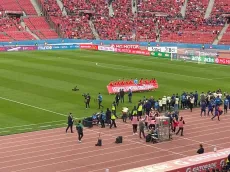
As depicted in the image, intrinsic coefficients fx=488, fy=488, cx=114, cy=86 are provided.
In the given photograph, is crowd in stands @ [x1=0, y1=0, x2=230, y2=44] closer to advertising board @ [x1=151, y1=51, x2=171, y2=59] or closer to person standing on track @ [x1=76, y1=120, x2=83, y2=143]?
advertising board @ [x1=151, y1=51, x2=171, y2=59]

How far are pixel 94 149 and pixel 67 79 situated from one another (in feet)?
83.3

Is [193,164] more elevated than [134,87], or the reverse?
[193,164]

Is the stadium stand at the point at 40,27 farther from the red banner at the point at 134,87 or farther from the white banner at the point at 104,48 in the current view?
the red banner at the point at 134,87

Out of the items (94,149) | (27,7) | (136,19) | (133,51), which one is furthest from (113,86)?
(27,7)

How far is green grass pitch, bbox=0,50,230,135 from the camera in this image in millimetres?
35531

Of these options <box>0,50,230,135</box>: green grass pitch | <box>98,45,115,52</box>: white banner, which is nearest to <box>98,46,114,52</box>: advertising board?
<box>98,45,115,52</box>: white banner

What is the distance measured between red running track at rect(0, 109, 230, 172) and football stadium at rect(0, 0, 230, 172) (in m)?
0.06

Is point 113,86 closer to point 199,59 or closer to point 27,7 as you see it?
point 199,59

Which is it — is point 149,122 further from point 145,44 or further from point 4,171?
point 145,44

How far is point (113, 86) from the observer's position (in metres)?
43.2

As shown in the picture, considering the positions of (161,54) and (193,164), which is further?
(161,54)

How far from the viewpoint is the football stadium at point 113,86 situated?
25.7 m

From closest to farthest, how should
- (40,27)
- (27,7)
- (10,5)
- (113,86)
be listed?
(113,86) < (40,27) < (10,5) < (27,7)

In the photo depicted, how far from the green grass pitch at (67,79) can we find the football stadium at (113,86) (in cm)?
11
